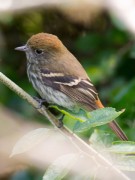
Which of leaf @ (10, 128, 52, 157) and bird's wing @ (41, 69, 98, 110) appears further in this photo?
bird's wing @ (41, 69, 98, 110)

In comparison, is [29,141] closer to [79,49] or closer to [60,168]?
[60,168]

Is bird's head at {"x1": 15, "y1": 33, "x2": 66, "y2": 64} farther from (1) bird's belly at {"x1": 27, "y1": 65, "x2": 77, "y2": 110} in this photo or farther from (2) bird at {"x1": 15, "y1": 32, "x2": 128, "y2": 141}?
(1) bird's belly at {"x1": 27, "y1": 65, "x2": 77, "y2": 110}

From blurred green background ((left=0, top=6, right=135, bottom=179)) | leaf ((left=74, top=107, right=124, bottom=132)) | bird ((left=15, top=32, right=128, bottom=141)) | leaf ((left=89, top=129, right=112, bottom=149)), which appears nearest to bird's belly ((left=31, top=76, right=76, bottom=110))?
bird ((left=15, top=32, right=128, bottom=141))

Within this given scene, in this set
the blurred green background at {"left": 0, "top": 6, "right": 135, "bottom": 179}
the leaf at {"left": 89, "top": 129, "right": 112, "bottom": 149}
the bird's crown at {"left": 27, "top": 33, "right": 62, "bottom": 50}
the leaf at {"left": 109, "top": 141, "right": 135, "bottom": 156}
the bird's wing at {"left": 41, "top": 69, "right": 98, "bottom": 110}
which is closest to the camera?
the leaf at {"left": 109, "top": 141, "right": 135, "bottom": 156}

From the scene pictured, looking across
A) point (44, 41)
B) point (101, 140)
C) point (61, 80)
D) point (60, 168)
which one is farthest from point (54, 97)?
point (60, 168)

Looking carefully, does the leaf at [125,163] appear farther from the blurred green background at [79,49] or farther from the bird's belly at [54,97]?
the blurred green background at [79,49]

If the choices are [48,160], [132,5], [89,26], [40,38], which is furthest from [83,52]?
[48,160]
